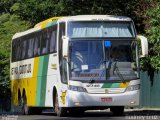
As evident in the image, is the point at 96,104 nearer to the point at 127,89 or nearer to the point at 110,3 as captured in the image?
the point at 127,89

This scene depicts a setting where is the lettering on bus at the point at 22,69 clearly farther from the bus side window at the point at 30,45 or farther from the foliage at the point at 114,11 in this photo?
the foliage at the point at 114,11

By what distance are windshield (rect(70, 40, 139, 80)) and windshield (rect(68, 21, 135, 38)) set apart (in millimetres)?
321

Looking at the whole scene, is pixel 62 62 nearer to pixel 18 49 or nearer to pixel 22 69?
pixel 22 69

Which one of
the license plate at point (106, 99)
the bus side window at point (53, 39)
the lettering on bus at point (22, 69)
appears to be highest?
the bus side window at point (53, 39)

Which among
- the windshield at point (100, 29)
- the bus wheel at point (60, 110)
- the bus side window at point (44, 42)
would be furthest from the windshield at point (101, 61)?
the bus side window at point (44, 42)

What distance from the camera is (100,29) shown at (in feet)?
74.6

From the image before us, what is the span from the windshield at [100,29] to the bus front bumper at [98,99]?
209 cm

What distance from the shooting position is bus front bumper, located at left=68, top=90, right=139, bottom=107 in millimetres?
21859

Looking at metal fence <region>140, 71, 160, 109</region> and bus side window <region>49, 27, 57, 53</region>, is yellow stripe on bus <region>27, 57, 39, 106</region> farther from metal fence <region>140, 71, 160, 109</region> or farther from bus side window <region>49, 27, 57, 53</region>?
metal fence <region>140, 71, 160, 109</region>

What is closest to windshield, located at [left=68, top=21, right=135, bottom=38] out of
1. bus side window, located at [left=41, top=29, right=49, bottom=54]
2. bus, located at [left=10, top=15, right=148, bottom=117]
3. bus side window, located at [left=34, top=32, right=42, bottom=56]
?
bus, located at [left=10, top=15, right=148, bottom=117]

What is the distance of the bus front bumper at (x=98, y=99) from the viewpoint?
2186 centimetres

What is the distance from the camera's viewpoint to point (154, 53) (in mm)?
28031

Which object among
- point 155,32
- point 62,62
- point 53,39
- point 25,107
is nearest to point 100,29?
point 62,62

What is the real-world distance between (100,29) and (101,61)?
1.29m
